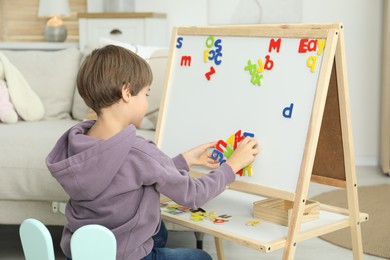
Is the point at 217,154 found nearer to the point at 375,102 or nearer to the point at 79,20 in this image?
the point at 375,102

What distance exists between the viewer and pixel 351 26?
452cm

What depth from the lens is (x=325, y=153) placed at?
1.90 metres

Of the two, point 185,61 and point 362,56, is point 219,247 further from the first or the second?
point 362,56

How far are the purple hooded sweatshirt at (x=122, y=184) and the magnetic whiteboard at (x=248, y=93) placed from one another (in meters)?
0.21

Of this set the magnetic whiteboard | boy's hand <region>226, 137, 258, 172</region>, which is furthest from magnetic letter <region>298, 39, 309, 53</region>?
boy's hand <region>226, 137, 258, 172</region>

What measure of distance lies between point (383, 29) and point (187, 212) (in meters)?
2.93

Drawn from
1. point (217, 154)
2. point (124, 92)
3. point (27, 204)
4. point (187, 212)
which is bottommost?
point (27, 204)

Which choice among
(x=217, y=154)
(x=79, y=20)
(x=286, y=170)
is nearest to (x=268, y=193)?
(x=286, y=170)

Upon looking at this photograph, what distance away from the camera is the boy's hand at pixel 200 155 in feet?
6.47

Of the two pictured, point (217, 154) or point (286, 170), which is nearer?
point (286, 170)

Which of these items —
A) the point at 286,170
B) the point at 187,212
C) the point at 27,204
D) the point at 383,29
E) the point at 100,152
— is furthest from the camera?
the point at 383,29

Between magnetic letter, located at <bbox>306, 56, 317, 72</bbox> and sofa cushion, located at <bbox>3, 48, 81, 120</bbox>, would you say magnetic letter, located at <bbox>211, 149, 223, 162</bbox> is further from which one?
sofa cushion, located at <bbox>3, 48, 81, 120</bbox>

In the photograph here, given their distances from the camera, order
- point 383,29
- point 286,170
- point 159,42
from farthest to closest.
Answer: point 159,42
point 383,29
point 286,170

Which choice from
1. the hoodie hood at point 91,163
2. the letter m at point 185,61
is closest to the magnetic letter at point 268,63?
the letter m at point 185,61
